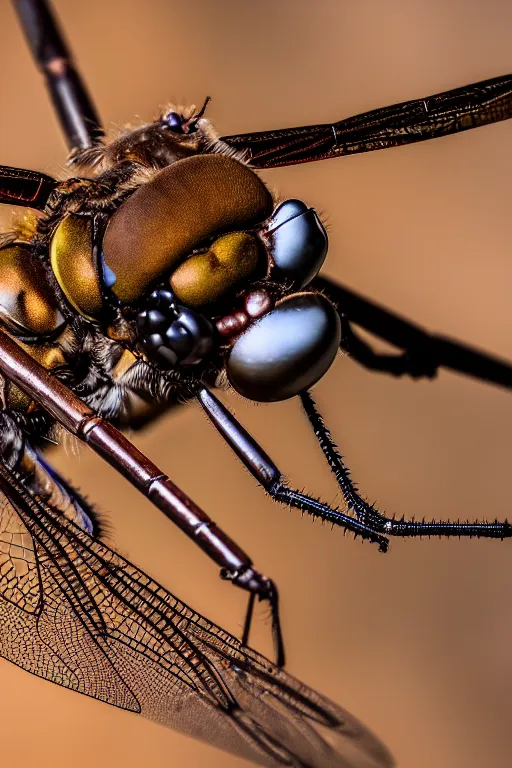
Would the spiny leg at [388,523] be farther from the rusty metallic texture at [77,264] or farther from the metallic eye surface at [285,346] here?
the rusty metallic texture at [77,264]

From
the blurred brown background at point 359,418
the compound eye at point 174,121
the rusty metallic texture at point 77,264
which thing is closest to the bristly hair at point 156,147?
the compound eye at point 174,121

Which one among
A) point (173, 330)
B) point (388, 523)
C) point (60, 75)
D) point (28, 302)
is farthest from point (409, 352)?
point (60, 75)

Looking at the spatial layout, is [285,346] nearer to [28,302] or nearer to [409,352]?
[28,302]

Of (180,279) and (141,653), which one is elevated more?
(180,279)

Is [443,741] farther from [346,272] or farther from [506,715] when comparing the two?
[346,272]

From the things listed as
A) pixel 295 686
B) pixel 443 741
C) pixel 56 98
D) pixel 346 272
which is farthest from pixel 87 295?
pixel 443 741

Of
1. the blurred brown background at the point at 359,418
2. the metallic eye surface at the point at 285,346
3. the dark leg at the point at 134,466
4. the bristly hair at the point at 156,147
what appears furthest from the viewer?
the blurred brown background at the point at 359,418

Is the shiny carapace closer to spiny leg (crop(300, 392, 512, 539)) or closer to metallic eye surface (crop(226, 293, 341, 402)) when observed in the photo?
metallic eye surface (crop(226, 293, 341, 402))
